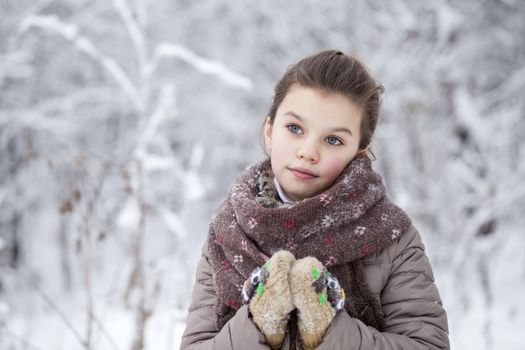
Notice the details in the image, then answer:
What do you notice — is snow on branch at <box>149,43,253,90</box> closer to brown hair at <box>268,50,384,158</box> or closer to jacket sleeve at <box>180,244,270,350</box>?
brown hair at <box>268,50,384,158</box>

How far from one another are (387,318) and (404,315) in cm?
5

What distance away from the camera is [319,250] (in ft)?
3.84

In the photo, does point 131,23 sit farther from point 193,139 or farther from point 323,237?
point 193,139

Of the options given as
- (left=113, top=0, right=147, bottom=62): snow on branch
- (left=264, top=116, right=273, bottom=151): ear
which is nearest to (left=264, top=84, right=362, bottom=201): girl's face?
(left=264, top=116, right=273, bottom=151): ear

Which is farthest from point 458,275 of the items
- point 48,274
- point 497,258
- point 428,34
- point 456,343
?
point 48,274

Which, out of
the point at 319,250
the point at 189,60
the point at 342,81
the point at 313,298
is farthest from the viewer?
the point at 189,60

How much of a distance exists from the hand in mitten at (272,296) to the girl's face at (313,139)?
0.92 feet

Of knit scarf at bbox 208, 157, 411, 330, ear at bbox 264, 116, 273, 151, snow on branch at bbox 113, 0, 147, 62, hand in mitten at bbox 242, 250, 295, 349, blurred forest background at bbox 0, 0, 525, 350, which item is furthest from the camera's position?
snow on branch at bbox 113, 0, 147, 62

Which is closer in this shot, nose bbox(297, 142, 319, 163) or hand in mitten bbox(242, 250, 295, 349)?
hand in mitten bbox(242, 250, 295, 349)

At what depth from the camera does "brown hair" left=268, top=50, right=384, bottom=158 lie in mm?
1275

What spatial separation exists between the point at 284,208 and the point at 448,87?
5296 millimetres

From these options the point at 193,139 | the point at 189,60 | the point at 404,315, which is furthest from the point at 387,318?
the point at 193,139

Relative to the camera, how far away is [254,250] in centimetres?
119

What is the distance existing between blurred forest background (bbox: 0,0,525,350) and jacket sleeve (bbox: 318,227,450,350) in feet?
2.64
